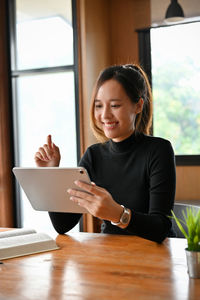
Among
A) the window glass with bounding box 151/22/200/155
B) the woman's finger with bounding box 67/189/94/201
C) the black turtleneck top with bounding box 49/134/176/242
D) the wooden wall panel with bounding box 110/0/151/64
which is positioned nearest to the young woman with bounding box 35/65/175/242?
the black turtleneck top with bounding box 49/134/176/242

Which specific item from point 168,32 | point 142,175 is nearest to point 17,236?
point 142,175

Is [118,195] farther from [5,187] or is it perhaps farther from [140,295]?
[5,187]

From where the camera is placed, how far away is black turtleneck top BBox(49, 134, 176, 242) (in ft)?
4.99

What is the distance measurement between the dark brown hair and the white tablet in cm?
52

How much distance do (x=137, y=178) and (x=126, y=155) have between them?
0.14 metres

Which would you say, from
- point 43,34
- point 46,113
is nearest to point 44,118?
point 46,113

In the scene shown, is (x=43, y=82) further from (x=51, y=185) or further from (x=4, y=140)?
(x=51, y=185)

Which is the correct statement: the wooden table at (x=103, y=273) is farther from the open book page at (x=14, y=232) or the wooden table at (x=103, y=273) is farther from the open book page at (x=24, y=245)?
the open book page at (x=14, y=232)

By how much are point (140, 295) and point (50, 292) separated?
Answer: 22cm

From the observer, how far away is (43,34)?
3410mm

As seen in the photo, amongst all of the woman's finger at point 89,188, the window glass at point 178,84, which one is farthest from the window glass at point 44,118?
the woman's finger at point 89,188

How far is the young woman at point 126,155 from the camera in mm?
1587

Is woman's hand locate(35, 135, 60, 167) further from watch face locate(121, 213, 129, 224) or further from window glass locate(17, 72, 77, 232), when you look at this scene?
window glass locate(17, 72, 77, 232)

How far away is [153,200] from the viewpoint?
154 cm
